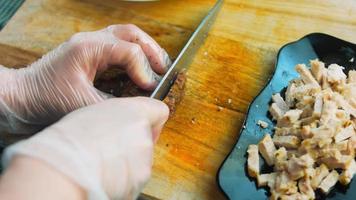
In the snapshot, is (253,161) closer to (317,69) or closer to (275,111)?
(275,111)

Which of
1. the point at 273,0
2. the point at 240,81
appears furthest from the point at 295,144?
the point at 273,0

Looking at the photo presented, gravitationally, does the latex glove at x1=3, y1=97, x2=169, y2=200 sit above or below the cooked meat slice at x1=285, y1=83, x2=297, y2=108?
above

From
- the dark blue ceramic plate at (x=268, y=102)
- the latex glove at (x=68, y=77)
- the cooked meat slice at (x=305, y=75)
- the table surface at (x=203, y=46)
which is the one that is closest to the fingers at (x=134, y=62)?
the latex glove at (x=68, y=77)

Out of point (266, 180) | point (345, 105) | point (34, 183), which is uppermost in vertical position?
point (34, 183)

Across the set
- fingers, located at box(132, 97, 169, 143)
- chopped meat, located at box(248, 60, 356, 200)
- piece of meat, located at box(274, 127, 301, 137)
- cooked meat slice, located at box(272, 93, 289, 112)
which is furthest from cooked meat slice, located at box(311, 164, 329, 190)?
fingers, located at box(132, 97, 169, 143)

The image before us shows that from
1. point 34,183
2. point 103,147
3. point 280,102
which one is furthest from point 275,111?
point 34,183

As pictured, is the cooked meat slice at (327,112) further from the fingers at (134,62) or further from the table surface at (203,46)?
the fingers at (134,62)

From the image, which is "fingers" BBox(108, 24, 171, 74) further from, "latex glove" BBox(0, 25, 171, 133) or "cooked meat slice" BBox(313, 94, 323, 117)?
"cooked meat slice" BBox(313, 94, 323, 117)

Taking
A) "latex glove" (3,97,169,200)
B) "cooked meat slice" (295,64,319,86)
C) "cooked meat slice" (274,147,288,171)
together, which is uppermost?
"latex glove" (3,97,169,200)
